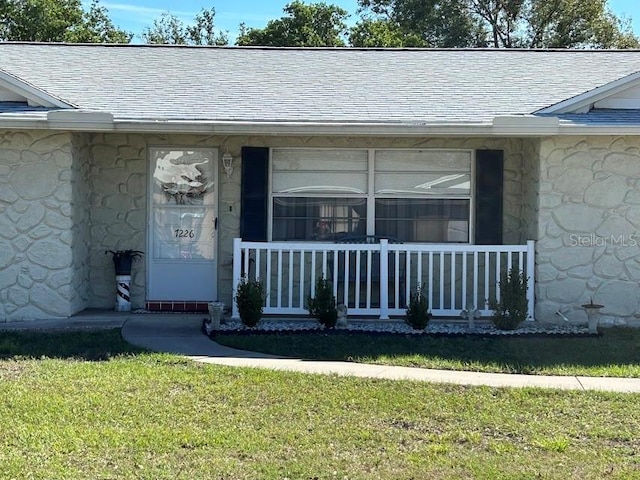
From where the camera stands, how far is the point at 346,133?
957 centimetres

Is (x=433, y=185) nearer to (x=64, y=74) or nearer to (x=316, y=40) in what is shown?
(x=64, y=74)

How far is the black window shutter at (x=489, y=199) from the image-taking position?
10.6 meters

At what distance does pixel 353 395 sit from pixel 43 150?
5.41 meters

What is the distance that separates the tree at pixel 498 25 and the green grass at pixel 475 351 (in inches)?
881

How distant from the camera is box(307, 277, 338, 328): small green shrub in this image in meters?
9.21

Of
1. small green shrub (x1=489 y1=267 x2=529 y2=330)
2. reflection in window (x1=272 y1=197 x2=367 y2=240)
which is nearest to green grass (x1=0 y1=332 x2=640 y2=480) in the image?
small green shrub (x1=489 y1=267 x2=529 y2=330)

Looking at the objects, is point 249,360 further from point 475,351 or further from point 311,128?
point 311,128

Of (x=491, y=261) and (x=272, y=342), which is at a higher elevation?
(x=491, y=261)

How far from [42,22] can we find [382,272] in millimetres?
24043

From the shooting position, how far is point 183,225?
1093cm

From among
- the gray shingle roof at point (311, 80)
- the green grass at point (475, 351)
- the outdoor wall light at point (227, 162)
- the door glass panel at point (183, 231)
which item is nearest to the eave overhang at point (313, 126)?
the gray shingle roof at point (311, 80)

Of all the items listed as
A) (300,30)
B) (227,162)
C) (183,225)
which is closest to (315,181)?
(227,162)

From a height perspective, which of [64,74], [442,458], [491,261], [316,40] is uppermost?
[316,40]

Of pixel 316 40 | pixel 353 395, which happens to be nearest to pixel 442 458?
pixel 353 395
